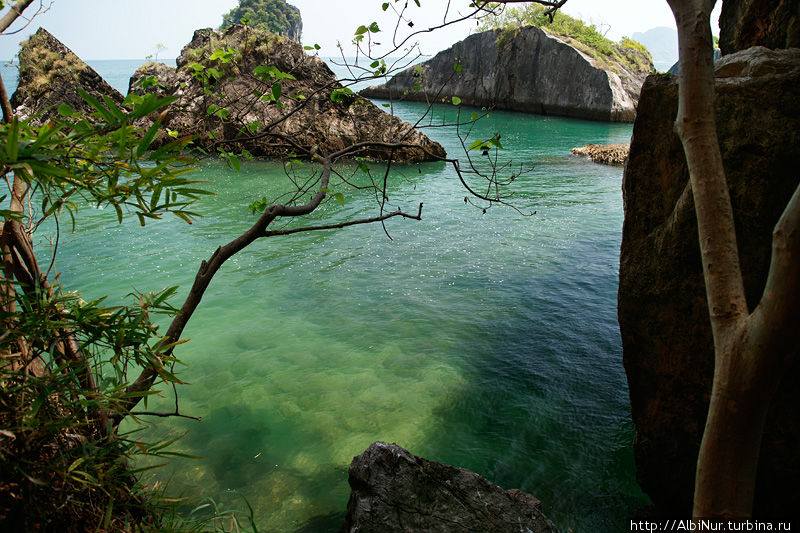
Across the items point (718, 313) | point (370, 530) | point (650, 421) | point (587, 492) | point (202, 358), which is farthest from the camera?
point (202, 358)

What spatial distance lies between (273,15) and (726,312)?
11656 cm

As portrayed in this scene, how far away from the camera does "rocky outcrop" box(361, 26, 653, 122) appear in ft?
120

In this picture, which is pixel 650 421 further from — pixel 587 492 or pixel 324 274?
pixel 324 274

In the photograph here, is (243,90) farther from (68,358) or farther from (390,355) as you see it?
(68,358)

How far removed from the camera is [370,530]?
3.32m

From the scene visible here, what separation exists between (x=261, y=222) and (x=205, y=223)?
10619 millimetres

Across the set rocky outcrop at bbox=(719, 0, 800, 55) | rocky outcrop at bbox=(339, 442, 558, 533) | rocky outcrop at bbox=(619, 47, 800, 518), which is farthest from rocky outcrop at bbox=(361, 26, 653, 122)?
rocky outcrop at bbox=(339, 442, 558, 533)

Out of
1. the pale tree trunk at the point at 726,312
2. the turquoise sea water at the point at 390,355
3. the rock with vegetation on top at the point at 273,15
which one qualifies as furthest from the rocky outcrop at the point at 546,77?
the rock with vegetation on top at the point at 273,15

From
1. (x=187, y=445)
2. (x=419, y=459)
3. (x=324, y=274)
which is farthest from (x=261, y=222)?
(x=324, y=274)

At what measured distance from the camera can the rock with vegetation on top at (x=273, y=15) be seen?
9525 cm

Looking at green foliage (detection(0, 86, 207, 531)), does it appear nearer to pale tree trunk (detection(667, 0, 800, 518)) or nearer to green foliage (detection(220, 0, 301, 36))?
pale tree trunk (detection(667, 0, 800, 518))

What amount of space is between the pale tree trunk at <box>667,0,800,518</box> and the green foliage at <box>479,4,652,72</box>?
42.9m

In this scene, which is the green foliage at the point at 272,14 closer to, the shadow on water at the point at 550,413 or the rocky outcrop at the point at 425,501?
the shadow on water at the point at 550,413

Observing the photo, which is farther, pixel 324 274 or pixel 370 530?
pixel 324 274
